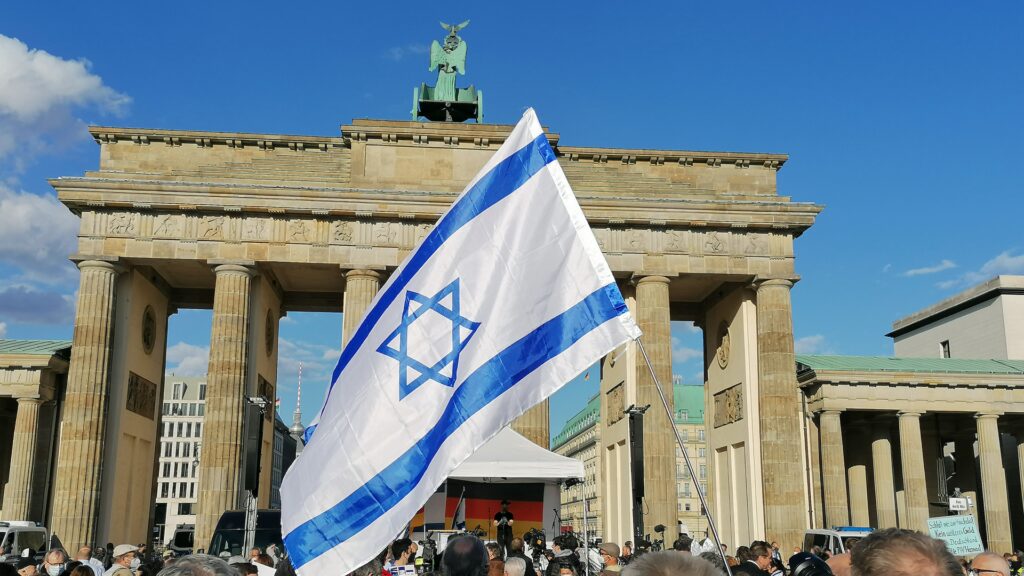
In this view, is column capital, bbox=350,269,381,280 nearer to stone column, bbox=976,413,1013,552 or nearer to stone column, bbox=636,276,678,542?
stone column, bbox=636,276,678,542

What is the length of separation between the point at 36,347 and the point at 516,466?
87.3 feet

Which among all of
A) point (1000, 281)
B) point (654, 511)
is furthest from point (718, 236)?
point (1000, 281)

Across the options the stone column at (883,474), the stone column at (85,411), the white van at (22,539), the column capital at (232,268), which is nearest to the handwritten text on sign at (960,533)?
the white van at (22,539)

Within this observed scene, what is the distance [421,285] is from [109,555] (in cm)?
2771

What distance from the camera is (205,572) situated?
10.8 ft

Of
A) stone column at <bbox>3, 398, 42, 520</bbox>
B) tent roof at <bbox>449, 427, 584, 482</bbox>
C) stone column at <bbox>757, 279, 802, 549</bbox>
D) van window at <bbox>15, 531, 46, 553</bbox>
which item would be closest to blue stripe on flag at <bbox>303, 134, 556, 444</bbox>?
tent roof at <bbox>449, 427, 584, 482</bbox>

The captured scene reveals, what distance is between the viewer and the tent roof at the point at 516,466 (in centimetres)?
2142

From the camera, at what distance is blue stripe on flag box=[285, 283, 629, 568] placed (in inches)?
240

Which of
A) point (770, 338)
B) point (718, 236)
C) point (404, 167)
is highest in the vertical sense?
point (404, 167)

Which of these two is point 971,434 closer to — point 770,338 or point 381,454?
point 770,338

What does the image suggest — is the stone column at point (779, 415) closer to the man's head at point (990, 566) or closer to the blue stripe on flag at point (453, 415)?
the blue stripe on flag at point (453, 415)

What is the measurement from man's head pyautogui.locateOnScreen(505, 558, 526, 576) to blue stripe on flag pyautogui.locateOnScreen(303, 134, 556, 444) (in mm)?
1785

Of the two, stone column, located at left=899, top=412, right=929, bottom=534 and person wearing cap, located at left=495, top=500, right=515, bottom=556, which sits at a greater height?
stone column, located at left=899, top=412, right=929, bottom=534

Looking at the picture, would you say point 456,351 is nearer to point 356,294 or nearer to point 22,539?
point 22,539
